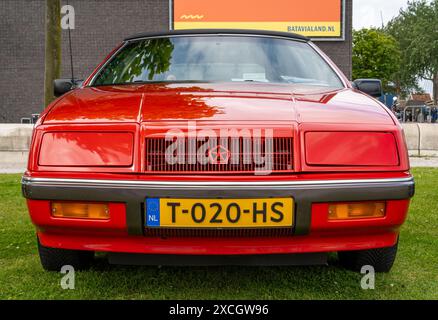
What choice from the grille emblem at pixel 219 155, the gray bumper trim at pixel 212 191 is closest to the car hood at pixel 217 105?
the grille emblem at pixel 219 155

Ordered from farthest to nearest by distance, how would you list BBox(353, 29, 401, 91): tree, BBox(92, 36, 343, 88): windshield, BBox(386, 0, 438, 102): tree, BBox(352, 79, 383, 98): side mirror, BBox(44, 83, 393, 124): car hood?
BBox(353, 29, 401, 91): tree → BBox(386, 0, 438, 102): tree → BBox(352, 79, 383, 98): side mirror → BBox(92, 36, 343, 88): windshield → BBox(44, 83, 393, 124): car hood

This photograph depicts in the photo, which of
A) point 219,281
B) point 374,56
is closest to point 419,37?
point 374,56

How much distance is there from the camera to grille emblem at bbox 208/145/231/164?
2.10m

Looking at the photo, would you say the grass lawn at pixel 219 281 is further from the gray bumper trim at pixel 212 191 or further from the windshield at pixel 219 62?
the windshield at pixel 219 62

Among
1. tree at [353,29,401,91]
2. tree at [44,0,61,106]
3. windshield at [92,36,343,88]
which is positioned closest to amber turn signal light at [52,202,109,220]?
windshield at [92,36,343,88]

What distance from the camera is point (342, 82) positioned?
3111 millimetres

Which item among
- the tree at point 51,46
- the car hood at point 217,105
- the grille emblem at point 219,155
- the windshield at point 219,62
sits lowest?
the grille emblem at point 219,155

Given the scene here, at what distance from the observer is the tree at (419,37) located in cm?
4112

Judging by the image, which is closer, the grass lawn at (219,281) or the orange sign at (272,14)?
the grass lawn at (219,281)

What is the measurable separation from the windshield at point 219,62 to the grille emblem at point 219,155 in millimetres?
1015

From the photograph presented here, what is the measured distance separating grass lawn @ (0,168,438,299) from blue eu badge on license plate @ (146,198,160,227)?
548mm

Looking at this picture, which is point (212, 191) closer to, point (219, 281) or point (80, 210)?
point (80, 210)

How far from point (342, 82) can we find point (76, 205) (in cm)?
182

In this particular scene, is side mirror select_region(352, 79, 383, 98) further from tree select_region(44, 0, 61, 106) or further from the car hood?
tree select_region(44, 0, 61, 106)
